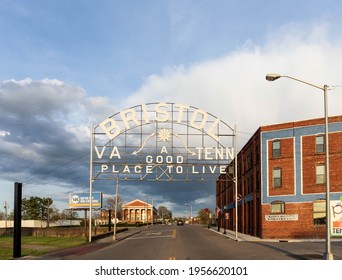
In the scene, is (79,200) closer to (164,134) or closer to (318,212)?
(164,134)

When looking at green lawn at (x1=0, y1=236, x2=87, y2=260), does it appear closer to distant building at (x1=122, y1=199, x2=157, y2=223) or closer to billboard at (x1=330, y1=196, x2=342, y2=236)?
billboard at (x1=330, y1=196, x2=342, y2=236)

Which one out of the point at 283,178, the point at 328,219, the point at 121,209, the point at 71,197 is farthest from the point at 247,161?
the point at 121,209

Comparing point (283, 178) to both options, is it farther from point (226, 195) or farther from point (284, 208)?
point (226, 195)

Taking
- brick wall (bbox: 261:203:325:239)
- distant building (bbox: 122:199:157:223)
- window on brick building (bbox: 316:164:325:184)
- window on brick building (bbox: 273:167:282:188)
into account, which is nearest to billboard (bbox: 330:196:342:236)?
brick wall (bbox: 261:203:325:239)

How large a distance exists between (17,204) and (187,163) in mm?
21085

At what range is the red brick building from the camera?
42594 mm

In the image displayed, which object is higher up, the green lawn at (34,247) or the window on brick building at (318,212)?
the window on brick building at (318,212)

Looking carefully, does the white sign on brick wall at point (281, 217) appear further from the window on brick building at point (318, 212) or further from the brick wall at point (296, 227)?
the window on brick building at point (318, 212)

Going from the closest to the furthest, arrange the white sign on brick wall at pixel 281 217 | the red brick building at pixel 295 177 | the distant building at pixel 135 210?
the red brick building at pixel 295 177 → the white sign on brick wall at pixel 281 217 → the distant building at pixel 135 210

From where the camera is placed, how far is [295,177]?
4444cm

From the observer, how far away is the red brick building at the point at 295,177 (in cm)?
4259

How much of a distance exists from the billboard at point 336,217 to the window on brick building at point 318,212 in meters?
21.6

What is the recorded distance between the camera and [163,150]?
42562 mm

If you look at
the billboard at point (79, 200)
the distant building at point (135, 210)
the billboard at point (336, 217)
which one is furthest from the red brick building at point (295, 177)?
the distant building at point (135, 210)
